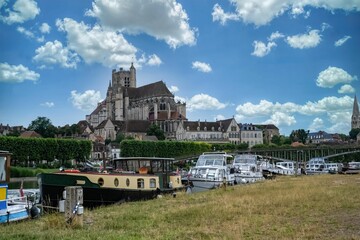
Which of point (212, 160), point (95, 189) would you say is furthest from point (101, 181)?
point (212, 160)

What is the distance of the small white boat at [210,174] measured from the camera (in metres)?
36.1

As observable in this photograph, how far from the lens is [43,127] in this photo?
151250 millimetres

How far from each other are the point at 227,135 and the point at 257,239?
163691 mm

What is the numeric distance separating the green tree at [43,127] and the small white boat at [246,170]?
11141cm

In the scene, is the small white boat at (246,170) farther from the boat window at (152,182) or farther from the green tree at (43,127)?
the green tree at (43,127)

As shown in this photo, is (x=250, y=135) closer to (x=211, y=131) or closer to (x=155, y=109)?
(x=211, y=131)

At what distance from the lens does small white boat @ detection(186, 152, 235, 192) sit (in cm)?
3609

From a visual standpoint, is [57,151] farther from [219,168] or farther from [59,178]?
[59,178]

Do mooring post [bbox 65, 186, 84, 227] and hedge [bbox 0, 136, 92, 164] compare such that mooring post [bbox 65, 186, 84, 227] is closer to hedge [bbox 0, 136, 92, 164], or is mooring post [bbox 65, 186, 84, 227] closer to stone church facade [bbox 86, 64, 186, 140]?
hedge [bbox 0, 136, 92, 164]

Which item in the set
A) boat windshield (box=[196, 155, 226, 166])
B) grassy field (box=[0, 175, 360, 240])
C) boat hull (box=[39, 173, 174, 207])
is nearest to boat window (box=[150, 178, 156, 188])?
boat hull (box=[39, 173, 174, 207])

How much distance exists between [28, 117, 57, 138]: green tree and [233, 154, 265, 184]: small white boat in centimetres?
11141

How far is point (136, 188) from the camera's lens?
27188 mm

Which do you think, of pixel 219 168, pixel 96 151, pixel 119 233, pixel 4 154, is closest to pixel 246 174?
pixel 219 168

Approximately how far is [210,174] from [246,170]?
33.6ft
